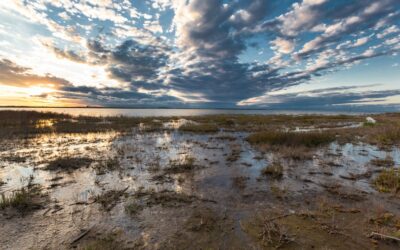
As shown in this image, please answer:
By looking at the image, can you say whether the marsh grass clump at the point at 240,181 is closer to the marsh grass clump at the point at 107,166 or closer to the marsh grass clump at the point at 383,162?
the marsh grass clump at the point at 107,166

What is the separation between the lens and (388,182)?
31.9 feet

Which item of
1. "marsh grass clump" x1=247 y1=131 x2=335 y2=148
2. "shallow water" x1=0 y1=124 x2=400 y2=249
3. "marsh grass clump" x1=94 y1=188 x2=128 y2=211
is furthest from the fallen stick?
"marsh grass clump" x1=247 y1=131 x2=335 y2=148

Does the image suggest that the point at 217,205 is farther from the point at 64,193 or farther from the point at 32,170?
the point at 32,170

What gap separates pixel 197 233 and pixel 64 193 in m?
6.11

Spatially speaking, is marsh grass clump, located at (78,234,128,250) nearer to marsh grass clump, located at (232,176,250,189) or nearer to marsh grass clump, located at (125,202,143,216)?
marsh grass clump, located at (125,202,143,216)

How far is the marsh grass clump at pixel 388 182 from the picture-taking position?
9055 millimetres

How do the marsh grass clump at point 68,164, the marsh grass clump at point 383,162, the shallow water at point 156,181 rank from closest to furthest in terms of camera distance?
the shallow water at point 156,181
the marsh grass clump at point 68,164
the marsh grass clump at point 383,162

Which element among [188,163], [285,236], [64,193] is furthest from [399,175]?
[64,193]

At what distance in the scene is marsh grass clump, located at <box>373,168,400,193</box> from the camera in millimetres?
9055

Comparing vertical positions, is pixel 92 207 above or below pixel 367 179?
above

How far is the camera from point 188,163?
13.1 metres

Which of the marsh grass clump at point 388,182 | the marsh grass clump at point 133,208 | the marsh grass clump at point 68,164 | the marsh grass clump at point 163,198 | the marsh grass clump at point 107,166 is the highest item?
the marsh grass clump at point 68,164

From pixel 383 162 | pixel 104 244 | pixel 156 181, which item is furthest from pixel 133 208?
pixel 383 162

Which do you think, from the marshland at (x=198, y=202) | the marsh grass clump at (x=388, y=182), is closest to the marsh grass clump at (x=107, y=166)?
the marshland at (x=198, y=202)
